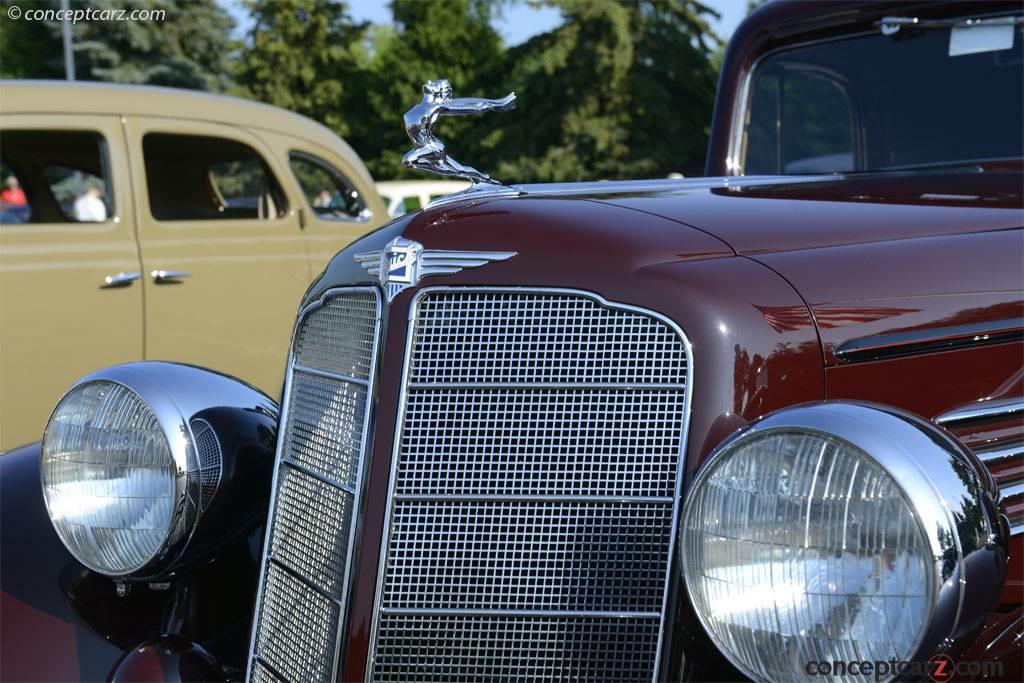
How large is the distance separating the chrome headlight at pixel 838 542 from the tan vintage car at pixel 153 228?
3844mm

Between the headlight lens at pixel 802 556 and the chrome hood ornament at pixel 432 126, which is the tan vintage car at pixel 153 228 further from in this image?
the headlight lens at pixel 802 556

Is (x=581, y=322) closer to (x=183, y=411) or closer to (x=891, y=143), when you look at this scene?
(x=183, y=411)

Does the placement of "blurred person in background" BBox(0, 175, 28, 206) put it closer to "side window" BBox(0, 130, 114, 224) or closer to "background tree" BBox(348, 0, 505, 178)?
"side window" BBox(0, 130, 114, 224)

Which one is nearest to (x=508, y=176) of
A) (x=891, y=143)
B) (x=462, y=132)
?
(x=462, y=132)

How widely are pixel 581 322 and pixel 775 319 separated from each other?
1.01 ft

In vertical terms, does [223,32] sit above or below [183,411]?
above

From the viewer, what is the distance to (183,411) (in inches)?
92.4

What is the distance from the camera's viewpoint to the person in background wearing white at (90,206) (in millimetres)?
6083

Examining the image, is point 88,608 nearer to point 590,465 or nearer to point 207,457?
point 207,457

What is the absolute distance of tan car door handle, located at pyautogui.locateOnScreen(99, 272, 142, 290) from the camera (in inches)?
216

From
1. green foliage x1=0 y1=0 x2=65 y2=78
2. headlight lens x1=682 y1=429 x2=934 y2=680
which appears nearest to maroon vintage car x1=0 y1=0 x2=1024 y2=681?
headlight lens x1=682 y1=429 x2=934 y2=680

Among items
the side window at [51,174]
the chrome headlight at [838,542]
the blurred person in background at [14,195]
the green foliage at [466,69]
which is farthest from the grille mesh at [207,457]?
the green foliage at [466,69]

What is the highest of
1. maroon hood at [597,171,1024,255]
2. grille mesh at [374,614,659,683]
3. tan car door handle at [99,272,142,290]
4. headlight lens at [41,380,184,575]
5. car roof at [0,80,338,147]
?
car roof at [0,80,338,147]

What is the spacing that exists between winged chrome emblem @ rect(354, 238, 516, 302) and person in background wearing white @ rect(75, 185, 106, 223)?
4369 millimetres
